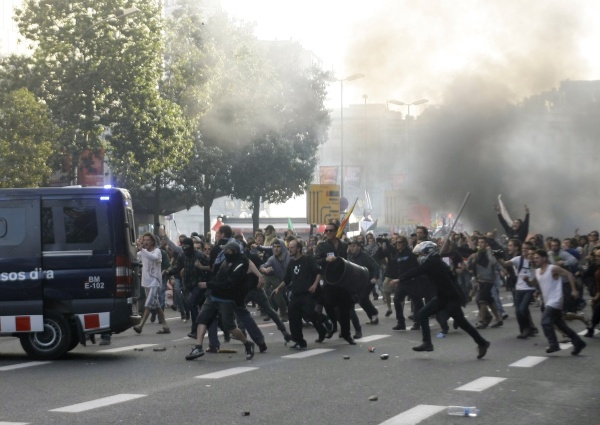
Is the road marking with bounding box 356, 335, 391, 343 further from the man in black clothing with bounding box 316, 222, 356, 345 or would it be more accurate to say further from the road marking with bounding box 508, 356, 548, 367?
the road marking with bounding box 508, 356, 548, 367

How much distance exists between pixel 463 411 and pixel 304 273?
7.17 meters

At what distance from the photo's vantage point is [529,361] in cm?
1543

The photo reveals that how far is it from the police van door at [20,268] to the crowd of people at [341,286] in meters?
2.15

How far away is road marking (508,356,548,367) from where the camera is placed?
1495 cm

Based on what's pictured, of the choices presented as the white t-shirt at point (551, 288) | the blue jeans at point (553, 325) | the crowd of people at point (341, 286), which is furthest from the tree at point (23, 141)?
the blue jeans at point (553, 325)

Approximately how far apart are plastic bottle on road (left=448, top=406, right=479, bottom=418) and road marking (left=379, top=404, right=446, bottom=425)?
0.46 ft

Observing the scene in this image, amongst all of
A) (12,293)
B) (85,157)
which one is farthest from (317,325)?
(85,157)

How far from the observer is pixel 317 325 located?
18250mm

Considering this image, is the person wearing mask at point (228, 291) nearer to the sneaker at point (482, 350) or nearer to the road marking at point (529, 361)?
the sneaker at point (482, 350)

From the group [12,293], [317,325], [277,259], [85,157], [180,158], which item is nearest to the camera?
[12,293]

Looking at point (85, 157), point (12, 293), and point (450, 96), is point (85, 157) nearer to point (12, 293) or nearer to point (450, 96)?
point (450, 96)

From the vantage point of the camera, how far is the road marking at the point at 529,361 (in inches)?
588

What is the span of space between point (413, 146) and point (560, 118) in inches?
252

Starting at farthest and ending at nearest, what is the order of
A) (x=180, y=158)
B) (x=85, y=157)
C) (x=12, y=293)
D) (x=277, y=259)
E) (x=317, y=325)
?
(x=180, y=158) < (x=85, y=157) < (x=277, y=259) < (x=317, y=325) < (x=12, y=293)
